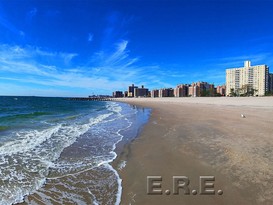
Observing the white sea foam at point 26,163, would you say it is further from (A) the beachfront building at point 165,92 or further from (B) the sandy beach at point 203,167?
(A) the beachfront building at point 165,92

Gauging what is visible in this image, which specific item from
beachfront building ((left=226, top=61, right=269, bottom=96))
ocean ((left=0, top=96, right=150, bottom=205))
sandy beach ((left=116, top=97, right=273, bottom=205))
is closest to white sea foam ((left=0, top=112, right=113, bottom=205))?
ocean ((left=0, top=96, right=150, bottom=205))

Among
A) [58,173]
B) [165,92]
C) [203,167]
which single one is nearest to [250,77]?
[165,92]

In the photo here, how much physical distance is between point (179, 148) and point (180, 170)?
2279 mm

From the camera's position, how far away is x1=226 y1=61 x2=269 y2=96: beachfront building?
107m

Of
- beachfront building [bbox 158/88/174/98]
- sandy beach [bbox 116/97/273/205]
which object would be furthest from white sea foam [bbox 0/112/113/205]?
beachfront building [bbox 158/88/174/98]

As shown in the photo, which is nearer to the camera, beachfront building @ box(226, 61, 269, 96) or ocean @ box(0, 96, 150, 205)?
ocean @ box(0, 96, 150, 205)

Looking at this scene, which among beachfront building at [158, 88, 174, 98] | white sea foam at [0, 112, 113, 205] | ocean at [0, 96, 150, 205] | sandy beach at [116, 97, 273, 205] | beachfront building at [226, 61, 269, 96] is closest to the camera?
sandy beach at [116, 97, 273, 205]

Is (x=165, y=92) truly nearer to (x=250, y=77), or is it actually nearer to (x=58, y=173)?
(x=250, y=77)

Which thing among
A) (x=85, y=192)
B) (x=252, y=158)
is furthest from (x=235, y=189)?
(x=85, y=192)

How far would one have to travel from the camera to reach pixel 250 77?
112m

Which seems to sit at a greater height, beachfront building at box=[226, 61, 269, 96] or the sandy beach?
beachfront building at box=[226, 61, 269, 96]

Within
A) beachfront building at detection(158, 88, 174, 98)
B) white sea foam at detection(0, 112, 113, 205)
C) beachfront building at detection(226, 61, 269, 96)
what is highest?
beachfront building at detection(226, 61, 269, 96)

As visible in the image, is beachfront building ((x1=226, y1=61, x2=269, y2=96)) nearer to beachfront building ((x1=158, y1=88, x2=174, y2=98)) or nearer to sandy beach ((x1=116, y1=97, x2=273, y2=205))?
beachfront building ((x1=158, y1=88, x2=174, y2=98))

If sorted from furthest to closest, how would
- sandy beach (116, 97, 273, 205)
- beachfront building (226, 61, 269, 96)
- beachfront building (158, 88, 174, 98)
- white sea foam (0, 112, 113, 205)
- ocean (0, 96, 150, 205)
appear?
1. beachfront building (158, 88, 174, 98)
2. beachfront building (226, 61, 269, 96)
3. white sea foam (0, 112, 113, 205)
4. ocean (0, 96, 150, 205)
5. sandy beach (116, 97, 273, 205)
